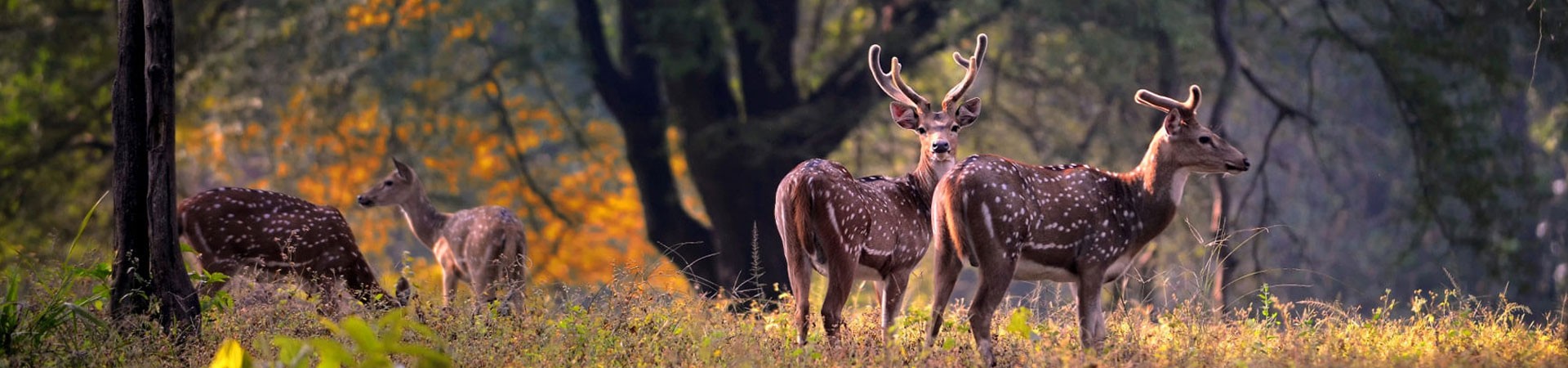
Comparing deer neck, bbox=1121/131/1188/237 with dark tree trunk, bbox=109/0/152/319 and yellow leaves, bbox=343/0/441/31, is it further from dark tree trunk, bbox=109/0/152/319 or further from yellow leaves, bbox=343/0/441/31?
yellow leaves, bbox=343/0/441/31

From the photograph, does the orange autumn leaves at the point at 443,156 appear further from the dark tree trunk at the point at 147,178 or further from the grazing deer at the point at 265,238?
the dark tree trunk at the point at 147,178

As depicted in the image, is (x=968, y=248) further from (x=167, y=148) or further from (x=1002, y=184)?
(x=167, y=148)

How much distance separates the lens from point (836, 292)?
8375 millimetres

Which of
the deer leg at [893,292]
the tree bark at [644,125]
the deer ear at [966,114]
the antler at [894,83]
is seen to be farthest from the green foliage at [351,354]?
the tree bark at [644,125]

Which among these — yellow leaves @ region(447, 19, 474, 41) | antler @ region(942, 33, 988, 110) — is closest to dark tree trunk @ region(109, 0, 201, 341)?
antler @ region(942, 33, 988, 110)

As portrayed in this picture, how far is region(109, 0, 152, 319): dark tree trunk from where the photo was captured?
8109 mm

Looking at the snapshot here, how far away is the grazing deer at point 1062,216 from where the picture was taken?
8.05 m

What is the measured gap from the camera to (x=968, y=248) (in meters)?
8.27

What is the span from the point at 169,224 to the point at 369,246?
17417 millimetres

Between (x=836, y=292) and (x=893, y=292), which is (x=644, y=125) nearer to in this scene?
(x=893, y=292)

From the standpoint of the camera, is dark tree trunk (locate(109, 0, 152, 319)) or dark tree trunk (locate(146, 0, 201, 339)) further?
dark tree trunk (locate(109, 0, 152, 319))

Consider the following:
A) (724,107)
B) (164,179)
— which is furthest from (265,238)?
(724,107)

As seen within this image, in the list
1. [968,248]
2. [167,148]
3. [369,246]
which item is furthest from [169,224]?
[369,246]

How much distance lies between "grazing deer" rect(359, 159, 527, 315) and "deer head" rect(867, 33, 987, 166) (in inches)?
113
